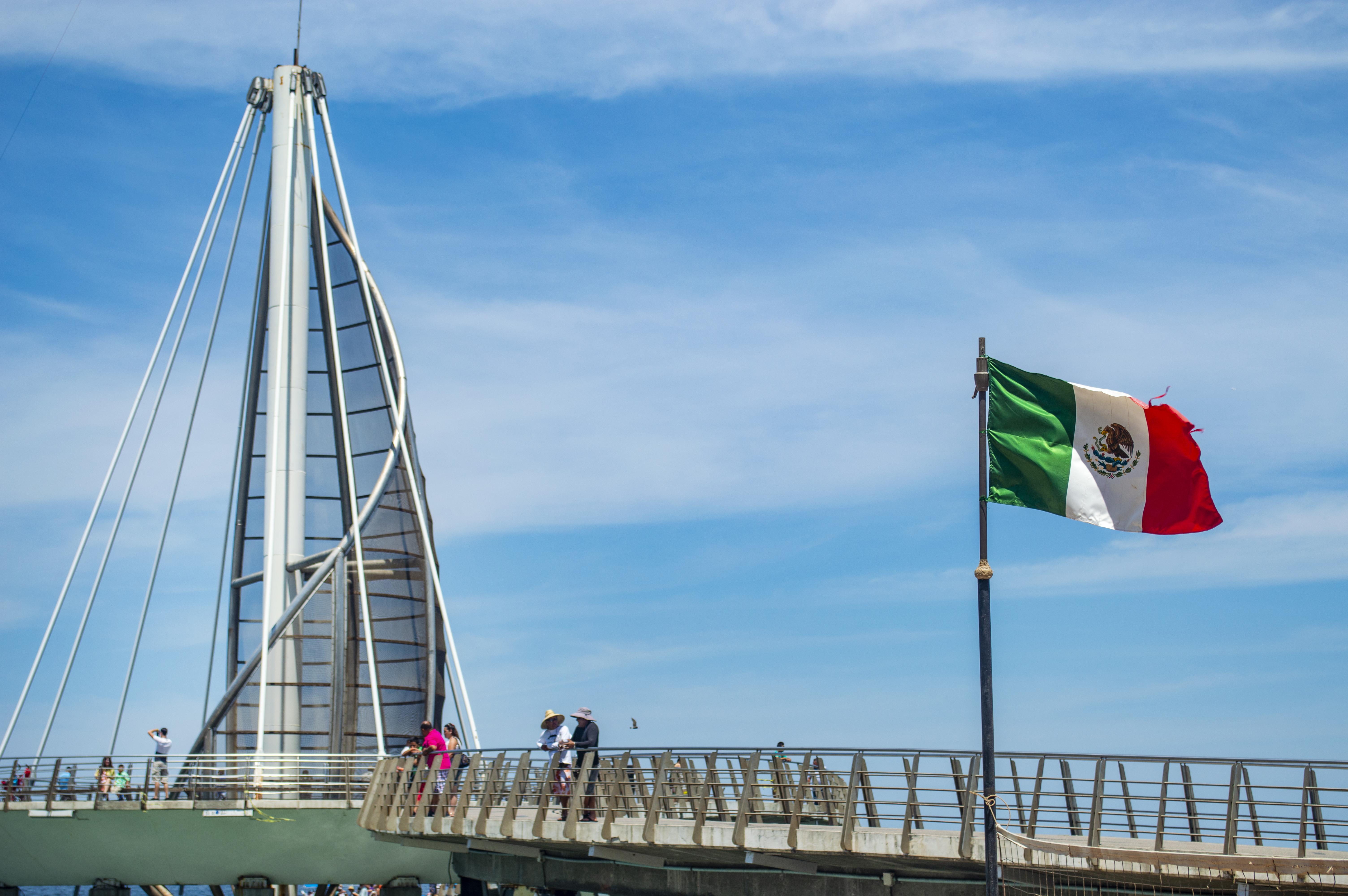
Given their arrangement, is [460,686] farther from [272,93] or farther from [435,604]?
[272,93]

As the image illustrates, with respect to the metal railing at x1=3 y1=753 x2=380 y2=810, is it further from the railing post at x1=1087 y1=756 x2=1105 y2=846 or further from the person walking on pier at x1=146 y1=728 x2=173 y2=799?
the railing post at x1=1087 y1=756 x2=1105 y2=846

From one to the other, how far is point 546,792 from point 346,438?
19861 millimetres

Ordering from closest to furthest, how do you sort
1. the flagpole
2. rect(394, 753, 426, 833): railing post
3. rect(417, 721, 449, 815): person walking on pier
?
the flagpole, rect(417, 721, 449, 815): person walking on pier, rect(394, 753, 426, 833): railing post

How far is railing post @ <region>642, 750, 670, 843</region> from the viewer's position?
18.3 metres

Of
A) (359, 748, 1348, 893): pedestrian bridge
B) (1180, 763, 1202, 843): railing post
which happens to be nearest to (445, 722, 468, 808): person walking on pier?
(359, 748, 1348, 893): pedestrian bridge

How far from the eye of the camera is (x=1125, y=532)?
13938 millimetres

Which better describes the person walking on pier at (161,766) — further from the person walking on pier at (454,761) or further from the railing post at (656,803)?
the railing post at (656,803)

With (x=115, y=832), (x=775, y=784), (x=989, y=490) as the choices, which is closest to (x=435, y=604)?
(x=115, y=832)

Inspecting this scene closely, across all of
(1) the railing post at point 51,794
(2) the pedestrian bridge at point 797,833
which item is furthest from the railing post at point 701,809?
(1) the railing post at point 51,794

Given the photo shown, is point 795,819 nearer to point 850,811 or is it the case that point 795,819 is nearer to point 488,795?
point 850,811

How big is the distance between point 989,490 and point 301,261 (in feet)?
92.0

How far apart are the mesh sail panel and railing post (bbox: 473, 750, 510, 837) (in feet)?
36.7

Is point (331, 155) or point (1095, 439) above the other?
point (331, 155)

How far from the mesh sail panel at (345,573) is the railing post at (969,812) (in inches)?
735
